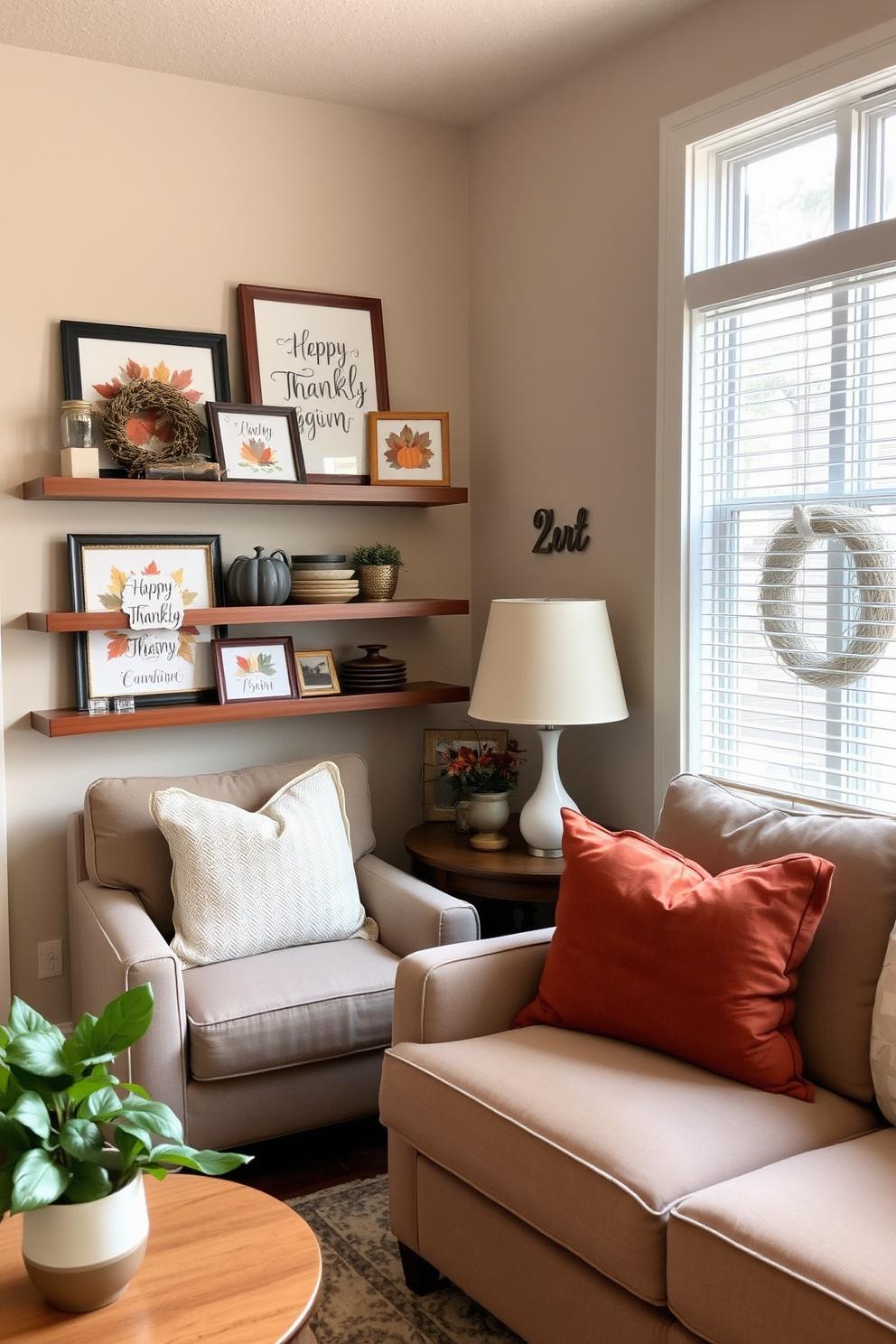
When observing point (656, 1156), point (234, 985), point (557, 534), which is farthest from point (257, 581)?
point (656, 1156)

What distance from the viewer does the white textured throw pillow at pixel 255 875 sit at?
2.80m

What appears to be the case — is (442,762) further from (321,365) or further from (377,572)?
(321,365)

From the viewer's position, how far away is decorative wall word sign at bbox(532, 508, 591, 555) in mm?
3326

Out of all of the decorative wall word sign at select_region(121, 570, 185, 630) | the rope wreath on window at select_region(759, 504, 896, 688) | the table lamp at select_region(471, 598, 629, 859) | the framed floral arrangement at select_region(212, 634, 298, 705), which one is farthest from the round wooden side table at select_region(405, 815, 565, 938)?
the decorative wall word sign at select_region(121, 570, 185, 630)

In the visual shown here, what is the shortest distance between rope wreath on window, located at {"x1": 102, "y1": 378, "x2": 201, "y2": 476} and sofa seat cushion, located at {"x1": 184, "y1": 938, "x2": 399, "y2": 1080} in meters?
1.35

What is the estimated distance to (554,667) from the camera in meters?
2.93

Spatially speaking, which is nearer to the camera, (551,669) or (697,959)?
(697,959)

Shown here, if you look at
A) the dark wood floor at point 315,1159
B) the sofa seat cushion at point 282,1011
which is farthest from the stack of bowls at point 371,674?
the dark wood floor at point 315,1159

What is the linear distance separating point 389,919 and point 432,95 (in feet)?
7.86

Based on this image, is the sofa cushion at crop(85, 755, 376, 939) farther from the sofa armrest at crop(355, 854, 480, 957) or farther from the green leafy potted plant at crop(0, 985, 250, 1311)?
the green leafy potted plant at crop(0, 985, 250, 1311)

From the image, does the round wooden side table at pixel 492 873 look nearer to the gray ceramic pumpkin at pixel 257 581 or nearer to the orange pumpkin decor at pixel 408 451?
the gray ceramic pumpkin at pixel 257 581

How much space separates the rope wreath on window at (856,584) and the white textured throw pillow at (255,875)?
124 centimetres

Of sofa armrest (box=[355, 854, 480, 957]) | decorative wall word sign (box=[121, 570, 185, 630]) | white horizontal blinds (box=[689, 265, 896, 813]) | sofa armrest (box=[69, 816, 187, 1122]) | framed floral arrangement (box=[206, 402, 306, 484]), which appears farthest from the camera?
framed floral arrangement (box=[206, 402, 306, 484])

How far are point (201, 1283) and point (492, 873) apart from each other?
1.50 meters
